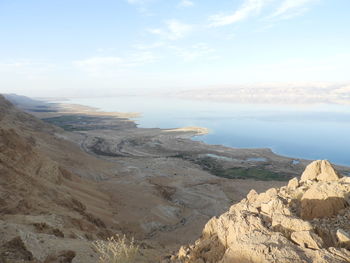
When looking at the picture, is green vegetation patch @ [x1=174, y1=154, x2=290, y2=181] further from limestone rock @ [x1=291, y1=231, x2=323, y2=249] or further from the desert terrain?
limestone rock @ [x1=291, y1=231, x2=323, y2=249]

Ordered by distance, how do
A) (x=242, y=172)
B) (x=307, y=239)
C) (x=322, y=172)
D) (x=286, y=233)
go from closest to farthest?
(x=307, y=239), (x=286, y=233), (x=322, y=172), (x=242, y=172)

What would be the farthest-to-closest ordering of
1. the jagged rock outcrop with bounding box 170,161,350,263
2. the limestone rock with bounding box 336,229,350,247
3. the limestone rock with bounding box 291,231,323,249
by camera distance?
the limestone rock with bounding box 336,229,350,247, the limestone rock with bounding box 291,231,323,249, the jagged rock outcrop with bounding box 170,161,350,263

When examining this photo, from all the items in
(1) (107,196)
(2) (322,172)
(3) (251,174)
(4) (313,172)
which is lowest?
(3) (251,174)

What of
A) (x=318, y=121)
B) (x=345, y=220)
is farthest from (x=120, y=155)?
(x=318, y=121)

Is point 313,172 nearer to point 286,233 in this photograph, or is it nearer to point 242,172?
point 286,233

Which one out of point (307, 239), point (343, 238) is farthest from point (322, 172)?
point (307, 239)

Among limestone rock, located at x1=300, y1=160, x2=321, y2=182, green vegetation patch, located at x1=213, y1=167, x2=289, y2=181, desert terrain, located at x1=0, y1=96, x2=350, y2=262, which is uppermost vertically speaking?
limestone rock, located at x1=300, y1=160, x2=321, y2=182

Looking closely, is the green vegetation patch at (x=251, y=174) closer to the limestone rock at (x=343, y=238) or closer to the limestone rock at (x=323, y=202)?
the limestone rock at (x=323, y=202)

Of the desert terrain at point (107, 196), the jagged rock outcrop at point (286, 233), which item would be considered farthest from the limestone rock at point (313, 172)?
the desert terrain at point (107, 196)

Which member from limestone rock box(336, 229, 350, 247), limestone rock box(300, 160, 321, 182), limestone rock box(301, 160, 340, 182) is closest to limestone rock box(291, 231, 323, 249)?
limestone rock box(336, 229, 350, 247)
